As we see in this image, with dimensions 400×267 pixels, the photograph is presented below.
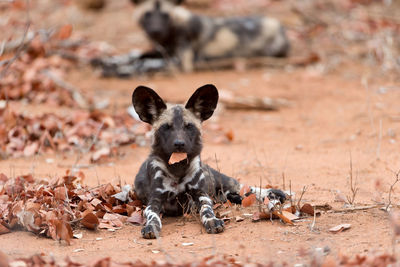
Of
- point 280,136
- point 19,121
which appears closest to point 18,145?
point 19,121

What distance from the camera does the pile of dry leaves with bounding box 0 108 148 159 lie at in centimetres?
669

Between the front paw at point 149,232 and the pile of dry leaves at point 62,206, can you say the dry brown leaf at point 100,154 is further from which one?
the front paw at point 149,232

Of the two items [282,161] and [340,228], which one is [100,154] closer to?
[282,161]

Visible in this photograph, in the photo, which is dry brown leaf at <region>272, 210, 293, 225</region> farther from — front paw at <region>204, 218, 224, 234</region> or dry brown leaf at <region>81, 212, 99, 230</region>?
dry brown leaf at <region>81, 212, 99, 230</region>

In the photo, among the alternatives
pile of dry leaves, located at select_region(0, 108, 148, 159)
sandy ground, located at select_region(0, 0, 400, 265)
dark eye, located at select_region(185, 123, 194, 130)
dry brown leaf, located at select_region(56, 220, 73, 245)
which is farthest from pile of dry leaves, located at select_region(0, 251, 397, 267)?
pile of dry leaves, located at select_region(0, 108, 148, 159)

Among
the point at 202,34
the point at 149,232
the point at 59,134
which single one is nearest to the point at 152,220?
the point at 149,232

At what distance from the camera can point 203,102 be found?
15.6 ft

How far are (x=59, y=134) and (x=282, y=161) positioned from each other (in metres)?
2.65

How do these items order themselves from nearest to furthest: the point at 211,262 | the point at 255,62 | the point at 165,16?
1. the point at 211,262
2. the point at 165,16
3. the point at 255,62

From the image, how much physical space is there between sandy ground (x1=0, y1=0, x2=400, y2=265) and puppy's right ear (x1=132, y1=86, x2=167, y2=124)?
0.70 meters

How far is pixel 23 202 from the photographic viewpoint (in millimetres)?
4480

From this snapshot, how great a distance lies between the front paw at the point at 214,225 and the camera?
4.14 m

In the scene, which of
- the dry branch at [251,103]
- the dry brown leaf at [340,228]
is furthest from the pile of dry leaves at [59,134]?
the dry brown leaf at [340,228]

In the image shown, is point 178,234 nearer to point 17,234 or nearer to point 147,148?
point 17,234
